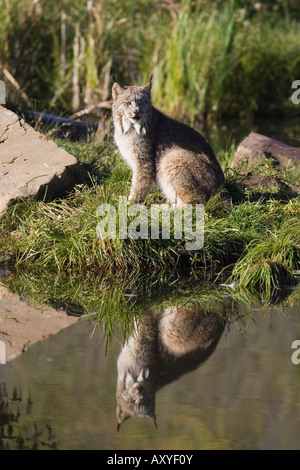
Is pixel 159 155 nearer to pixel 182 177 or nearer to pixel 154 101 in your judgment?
pixel 182 177

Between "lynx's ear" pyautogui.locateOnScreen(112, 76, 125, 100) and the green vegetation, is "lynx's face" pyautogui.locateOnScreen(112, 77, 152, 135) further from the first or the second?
the green vegetation

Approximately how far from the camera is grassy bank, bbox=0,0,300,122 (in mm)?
13898

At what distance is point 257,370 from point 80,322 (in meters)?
1.49

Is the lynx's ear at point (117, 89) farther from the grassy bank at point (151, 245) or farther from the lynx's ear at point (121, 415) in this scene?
the lynx's ear at point (121, 415)

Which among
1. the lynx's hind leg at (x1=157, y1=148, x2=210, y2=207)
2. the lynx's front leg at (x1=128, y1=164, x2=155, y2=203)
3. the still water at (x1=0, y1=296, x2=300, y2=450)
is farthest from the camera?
the lynx's front leg at (x1=128, y1=164, x2=155, y2=203)

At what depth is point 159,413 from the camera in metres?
4.35

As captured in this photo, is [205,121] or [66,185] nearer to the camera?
[66,185]

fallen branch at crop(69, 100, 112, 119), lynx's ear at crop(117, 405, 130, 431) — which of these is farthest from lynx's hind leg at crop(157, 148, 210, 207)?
fallen branch at crop(69, 100, 112, 119)

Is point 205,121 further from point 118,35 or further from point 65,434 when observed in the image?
point 65,434

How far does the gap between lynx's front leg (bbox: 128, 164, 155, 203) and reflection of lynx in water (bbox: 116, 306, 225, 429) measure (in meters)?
1.72

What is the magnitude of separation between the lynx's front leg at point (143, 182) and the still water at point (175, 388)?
1.96 meters

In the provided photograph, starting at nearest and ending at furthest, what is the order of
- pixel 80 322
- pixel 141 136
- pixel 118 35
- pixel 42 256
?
pixel 80 322 → pixel 42 256 → pixel 141 136 → pixel 118 35

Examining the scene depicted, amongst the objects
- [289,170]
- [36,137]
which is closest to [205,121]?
[289,170]
